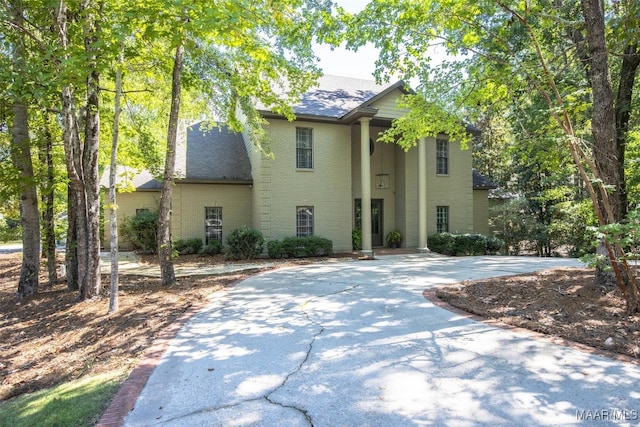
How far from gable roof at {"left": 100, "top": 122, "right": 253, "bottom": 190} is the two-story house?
0.16 ft

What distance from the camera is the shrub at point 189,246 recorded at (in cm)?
1573

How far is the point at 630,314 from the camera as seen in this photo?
204 inches

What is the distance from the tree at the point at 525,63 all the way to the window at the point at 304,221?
659 cm

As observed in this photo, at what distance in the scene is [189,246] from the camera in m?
15.9

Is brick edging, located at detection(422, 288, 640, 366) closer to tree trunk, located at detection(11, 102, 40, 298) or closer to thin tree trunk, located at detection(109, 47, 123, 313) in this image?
thin tree trunk, located at detection(109, 47, 123, 313)

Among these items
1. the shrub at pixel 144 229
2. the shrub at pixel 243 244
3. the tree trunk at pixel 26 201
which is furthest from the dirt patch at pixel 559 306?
the shrub at pixel 144 229

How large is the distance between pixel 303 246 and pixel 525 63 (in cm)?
1008

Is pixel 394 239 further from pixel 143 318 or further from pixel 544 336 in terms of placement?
pixel 143 318

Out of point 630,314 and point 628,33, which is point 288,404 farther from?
point 628,33

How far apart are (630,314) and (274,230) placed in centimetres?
1176

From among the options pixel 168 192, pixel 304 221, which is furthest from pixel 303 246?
pixel 168 192

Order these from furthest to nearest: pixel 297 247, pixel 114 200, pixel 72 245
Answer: pixel 297 247
pixel 72 245
pixel 114 200

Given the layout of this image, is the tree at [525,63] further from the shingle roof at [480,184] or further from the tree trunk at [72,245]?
the shingle roof at [480,184]

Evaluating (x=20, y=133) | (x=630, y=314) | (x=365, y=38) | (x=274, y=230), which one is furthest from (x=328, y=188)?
(x=630, y=314)
